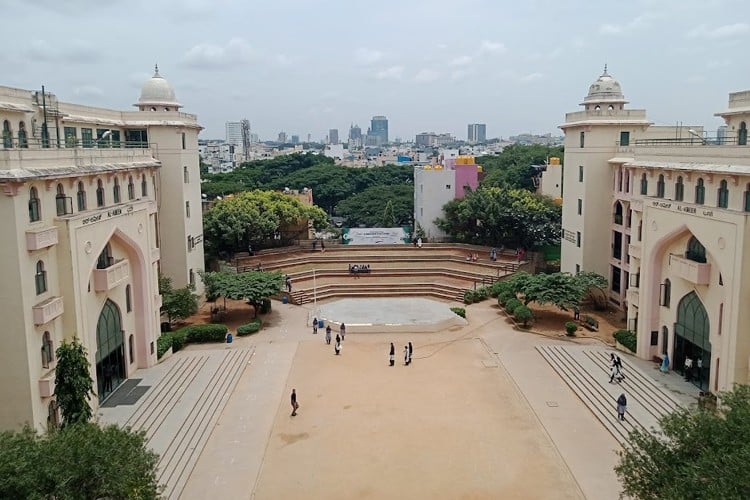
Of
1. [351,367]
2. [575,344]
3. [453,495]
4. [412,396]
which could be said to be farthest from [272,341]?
[453,495]

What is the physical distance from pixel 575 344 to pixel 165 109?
25283 mm

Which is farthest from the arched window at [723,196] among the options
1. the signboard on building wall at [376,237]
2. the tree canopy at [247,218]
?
the signboard on building wall at [376,237]

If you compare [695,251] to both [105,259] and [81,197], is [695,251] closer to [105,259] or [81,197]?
[105,259]

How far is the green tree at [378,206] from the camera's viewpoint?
7075 centimetres

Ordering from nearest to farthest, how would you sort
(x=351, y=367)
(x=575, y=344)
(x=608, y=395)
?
(x=608, y=395) → (x=351, y=367) → (x=575, y=344)

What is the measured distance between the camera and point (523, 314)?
3362cm

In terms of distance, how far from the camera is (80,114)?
3309 cm

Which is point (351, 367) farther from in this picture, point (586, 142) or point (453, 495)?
point (586, 142)

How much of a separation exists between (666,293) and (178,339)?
71.8 ft

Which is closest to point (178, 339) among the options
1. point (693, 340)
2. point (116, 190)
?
point (116, 190)

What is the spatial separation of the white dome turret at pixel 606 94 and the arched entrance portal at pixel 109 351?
27.9 m

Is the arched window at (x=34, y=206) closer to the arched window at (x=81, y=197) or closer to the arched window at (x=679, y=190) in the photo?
the arched window at (x=81, y=197)

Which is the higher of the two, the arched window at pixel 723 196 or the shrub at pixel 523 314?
the arched window at pixel 723 196


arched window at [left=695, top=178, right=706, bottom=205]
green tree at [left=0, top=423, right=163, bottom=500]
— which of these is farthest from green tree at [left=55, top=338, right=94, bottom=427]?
arched window at [left=695, top=178, right=706, bottom=205]
